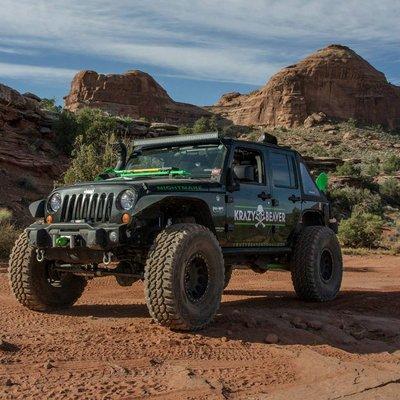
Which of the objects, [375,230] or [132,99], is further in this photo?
[132,99]

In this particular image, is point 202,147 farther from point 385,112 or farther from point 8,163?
point 385,112

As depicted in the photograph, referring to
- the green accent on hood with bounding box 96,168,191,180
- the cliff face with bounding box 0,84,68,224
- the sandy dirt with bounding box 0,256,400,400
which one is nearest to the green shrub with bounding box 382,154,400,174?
the cliff face with bounding box 0,84,68,224

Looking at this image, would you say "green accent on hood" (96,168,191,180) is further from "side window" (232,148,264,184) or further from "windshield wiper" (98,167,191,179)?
"side window" (232,148,264,184)

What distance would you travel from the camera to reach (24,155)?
26.0m

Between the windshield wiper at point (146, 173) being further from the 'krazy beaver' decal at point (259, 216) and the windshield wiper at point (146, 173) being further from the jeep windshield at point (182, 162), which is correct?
the 'krazy beaver' decal at point (259, 216)

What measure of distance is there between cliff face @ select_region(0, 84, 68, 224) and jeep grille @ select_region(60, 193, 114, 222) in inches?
528

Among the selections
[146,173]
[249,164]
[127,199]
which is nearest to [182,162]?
[146,173]

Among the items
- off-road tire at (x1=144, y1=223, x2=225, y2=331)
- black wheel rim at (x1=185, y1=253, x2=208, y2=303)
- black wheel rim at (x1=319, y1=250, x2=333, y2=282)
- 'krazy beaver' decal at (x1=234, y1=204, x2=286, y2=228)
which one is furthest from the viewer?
black wheel rim at (x1=319, y1=250, x2=333, y2=282)

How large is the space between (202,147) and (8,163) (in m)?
19.7

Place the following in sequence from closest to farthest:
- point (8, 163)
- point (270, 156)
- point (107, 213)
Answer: point (107, 213) < point (270, 156) < point (8, 163)

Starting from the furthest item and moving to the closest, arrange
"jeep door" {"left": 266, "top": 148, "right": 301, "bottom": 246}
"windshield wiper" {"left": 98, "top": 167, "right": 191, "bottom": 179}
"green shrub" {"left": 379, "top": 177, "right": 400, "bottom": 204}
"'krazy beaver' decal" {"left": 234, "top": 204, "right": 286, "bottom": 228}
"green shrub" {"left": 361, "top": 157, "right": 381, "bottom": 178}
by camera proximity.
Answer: "green shrub" {"left": 361, "top": 157, "right": 381, "bottom": 178}
"green shrub" {"left": 379, "top": 177, "right": 400, "bottom": 204}
"jeep door" {"left": 266, "top": 148, "right": 301, "bottom": 246}
"'krazy beaver' decal" {"left": 234, "top": 204, "right": 286, "bottom": 228}
"windshield wiper" {"left": 98, "top": 167, "right": 191, "bottom": 179}

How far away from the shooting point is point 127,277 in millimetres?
6027

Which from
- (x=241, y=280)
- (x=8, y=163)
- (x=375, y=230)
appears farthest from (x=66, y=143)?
(x=241, y=280)

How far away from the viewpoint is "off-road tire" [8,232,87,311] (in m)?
6.23
